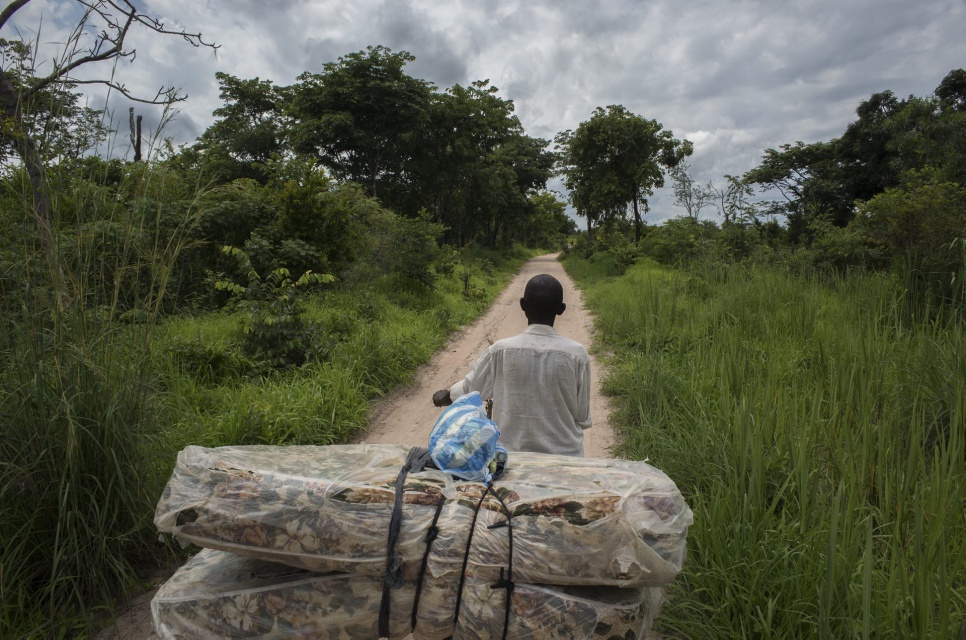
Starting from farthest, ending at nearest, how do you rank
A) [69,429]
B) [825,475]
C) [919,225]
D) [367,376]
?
[919,225] → [367,376] → [825,475] → [69,429]

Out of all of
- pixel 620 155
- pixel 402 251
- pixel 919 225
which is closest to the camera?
pixel 919 225

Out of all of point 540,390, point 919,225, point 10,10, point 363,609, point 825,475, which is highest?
point 10,10

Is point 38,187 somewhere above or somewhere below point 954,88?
below

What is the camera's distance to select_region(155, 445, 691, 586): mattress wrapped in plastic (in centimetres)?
135

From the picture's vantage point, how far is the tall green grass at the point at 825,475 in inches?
71.3

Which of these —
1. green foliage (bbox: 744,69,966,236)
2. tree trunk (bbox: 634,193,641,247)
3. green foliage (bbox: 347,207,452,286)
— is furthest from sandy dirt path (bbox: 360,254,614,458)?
tree trunk (bbox: 634,193,641,247)

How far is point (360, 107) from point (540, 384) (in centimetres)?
1537

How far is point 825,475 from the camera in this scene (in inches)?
97.8

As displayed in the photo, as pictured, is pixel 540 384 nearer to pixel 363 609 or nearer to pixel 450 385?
pixel 363 609

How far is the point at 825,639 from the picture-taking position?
5.56ft

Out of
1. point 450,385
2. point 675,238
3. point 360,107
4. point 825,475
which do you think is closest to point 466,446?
point 825,475

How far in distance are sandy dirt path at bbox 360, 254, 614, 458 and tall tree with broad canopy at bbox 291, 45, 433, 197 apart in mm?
8125

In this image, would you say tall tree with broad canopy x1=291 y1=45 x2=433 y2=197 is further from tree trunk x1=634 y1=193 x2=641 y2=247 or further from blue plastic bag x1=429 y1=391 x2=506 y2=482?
blue plastic bag x1=429 y1=391 x2=506 y2=482

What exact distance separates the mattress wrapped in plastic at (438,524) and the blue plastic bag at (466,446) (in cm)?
13
